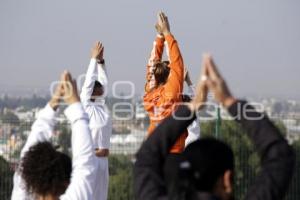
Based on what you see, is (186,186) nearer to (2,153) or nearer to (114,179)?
(2,153)

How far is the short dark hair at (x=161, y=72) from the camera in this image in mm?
7512

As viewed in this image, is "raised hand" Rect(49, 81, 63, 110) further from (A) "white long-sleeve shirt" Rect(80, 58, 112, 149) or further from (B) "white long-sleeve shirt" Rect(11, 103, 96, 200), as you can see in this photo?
(A) "white long-sleeve shirt" Rect(80, 58, 112, 149)

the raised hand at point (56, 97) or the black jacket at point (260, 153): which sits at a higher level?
the raised hand at point (56, 97)

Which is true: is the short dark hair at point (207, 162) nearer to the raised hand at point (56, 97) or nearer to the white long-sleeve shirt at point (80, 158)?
the white long-sleeve shirt at point (80, 158)

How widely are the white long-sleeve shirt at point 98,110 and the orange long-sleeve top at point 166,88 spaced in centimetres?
105

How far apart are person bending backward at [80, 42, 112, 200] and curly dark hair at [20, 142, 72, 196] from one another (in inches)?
190

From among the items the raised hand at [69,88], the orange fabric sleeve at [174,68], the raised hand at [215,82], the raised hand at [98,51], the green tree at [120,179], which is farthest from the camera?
the green tree at [120,179]

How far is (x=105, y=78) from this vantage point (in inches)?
344

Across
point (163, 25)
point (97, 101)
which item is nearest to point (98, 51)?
point (97, 101)

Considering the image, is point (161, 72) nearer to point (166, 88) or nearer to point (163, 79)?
point (163, 79)

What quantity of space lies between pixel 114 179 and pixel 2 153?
288cm

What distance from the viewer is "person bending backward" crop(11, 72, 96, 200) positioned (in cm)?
355

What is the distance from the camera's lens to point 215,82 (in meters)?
2.95

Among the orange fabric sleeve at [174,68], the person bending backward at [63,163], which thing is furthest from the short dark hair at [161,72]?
the person bending backward at [63,163]
